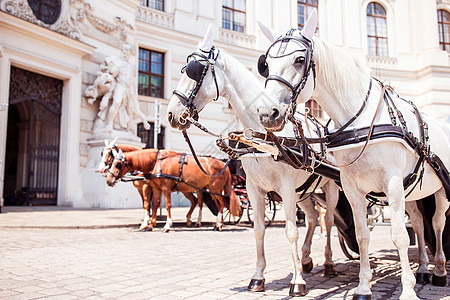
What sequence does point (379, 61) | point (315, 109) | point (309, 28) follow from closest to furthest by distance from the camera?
point (309, 28) → point (315, 109) → point (379, 61)

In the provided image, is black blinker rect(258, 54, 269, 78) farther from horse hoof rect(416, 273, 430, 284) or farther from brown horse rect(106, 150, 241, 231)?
brown horse rect(106, 150, 241, 231)

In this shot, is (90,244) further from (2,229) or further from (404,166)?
(404,166)

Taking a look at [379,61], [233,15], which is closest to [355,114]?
[233,15]

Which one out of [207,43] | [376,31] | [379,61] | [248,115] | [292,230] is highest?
[376,31]

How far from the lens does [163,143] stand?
63.4ft

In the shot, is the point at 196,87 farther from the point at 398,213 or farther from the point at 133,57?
the point at 133,57

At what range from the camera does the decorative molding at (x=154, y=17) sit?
760 inches

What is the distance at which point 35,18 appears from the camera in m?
13.1

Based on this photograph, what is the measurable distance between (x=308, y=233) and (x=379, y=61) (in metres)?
24.6

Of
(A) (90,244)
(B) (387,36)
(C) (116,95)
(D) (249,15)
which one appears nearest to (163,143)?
(C) (116,95)

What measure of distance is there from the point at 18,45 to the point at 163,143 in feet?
27.4

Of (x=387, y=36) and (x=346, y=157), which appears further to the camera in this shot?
(x=387, y=36)

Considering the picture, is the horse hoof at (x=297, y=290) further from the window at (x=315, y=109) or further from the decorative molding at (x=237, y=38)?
the window at (x=315, y=109)

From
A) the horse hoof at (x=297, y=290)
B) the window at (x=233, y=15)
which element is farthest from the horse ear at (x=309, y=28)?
the window at (x=233, y=15)
